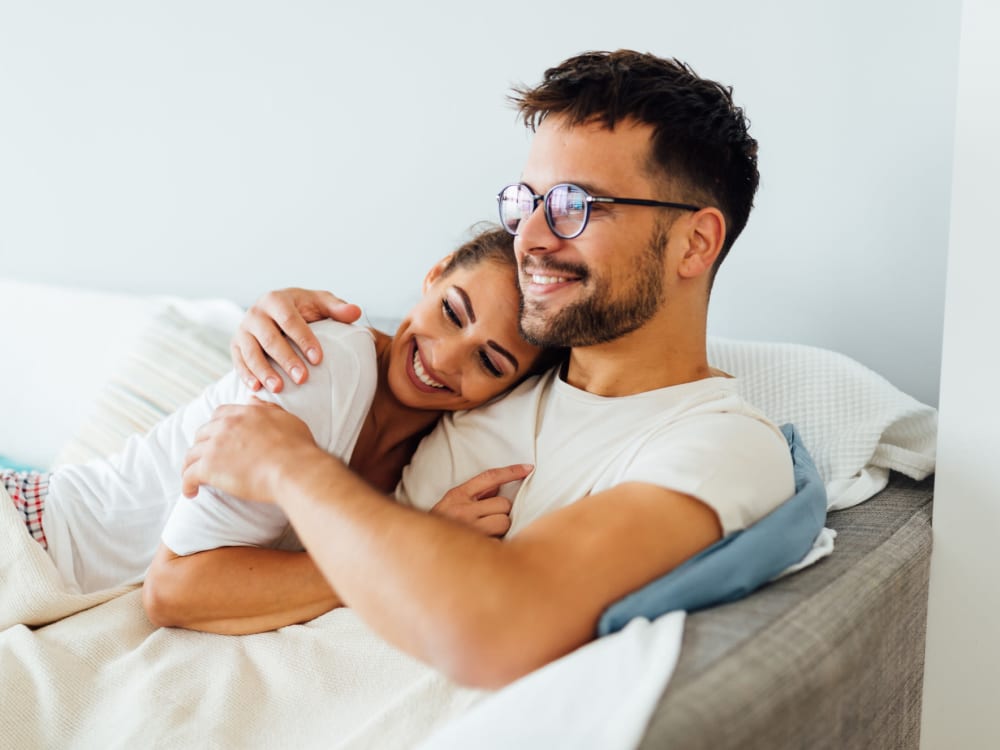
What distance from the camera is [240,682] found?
52.6 inches

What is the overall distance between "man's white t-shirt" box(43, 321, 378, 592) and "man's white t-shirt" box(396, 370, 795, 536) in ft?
0.57

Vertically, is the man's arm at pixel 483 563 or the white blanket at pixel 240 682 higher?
the man's arm at pixel 483 563

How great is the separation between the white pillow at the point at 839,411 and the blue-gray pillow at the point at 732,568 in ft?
0.97

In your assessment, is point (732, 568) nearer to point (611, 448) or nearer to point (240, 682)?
point (611, 448)

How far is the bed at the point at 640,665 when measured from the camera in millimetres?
915

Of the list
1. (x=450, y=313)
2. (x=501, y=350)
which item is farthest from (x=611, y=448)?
(x=450, y=313)

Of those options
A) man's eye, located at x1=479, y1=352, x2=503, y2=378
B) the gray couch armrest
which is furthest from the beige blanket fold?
man's eye, located at x1=479, y1=352, x2=503, y2=378

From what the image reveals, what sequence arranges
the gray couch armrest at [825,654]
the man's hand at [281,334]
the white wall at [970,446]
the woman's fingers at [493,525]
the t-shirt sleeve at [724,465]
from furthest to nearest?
the man's hand at [281,334] → the woman's fingers at [493,525] → the white wall at [970,446] → the t-shirt sleeve at [724,465] → the gray couch armrest at [825,654]

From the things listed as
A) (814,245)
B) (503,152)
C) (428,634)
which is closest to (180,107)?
(503,152)

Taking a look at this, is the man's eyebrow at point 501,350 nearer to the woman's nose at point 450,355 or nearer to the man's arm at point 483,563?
the woman's nose at point 450,355

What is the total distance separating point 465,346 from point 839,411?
64cm

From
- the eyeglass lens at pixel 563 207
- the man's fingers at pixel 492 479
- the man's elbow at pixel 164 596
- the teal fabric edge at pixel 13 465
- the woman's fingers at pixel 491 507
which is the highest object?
the eyeglass lens at pixel 563 207

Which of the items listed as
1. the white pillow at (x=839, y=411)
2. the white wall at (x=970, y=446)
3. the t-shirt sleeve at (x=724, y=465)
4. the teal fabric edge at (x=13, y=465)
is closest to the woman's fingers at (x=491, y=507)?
the t-shirt sleeve at (x=724, y=465)

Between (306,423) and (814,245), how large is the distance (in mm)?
1092
